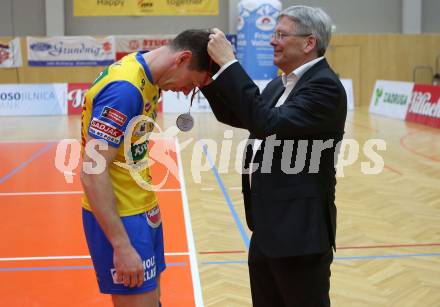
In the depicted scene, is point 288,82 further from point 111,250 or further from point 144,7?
point 144,7

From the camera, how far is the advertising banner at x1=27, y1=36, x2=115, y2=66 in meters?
21.8

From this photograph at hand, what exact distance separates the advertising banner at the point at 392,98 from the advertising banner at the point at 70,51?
10.0 metres

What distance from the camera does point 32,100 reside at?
717 inches

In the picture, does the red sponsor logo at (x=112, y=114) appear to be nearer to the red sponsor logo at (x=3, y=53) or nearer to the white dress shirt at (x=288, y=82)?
the white dress shirt at (x=288, y=82)

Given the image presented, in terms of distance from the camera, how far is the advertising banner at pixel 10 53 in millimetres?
21828

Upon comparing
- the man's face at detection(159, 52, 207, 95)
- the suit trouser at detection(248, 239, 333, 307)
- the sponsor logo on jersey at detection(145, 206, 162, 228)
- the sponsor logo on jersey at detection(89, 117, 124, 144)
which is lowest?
the suit trouser at detection(248, 239, 333, 307)

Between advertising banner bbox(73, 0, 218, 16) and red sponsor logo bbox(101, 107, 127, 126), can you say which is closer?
red sponsor logo bbox(101, 107, 127, 126)

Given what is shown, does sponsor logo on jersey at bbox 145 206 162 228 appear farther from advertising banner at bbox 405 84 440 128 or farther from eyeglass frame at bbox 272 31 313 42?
advertising banner at bbox 405 84 440 128

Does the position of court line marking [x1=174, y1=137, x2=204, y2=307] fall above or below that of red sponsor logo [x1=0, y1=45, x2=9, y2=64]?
below

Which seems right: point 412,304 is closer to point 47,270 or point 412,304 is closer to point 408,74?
point 47,270

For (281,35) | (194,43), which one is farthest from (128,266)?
(281,35)

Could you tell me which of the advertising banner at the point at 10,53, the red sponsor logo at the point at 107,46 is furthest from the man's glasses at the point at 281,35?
the advertising banner at the point at 10,53

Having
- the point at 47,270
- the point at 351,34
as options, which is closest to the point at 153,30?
the point at 351,34

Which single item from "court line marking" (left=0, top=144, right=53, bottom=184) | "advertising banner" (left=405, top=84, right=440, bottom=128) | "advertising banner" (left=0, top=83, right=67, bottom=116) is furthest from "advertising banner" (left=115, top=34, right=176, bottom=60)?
"court line marking" (left=0, top=144, right=53, bottom=184)
